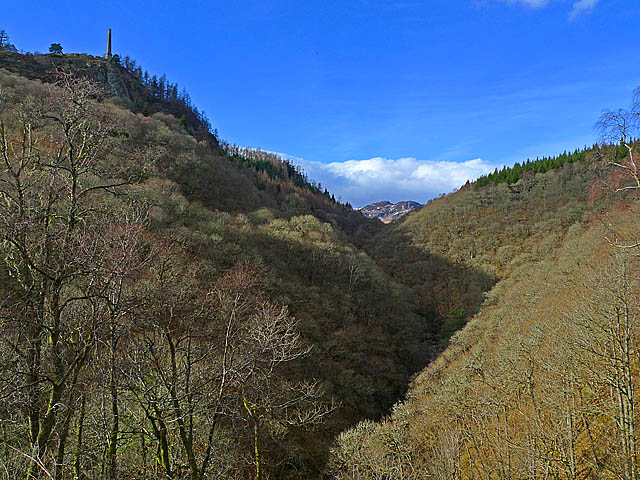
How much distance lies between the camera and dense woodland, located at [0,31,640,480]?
281 inches

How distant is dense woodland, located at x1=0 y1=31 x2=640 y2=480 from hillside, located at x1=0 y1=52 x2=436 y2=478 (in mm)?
114

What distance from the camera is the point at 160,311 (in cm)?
1642

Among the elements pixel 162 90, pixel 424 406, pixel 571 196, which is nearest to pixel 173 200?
pixel 424 406

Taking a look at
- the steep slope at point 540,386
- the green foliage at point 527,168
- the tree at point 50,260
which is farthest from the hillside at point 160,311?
the green foliage at point 527,168

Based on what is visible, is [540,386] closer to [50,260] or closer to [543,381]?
[543,381]

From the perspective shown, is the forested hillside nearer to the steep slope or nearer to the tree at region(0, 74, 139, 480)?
the steep slope

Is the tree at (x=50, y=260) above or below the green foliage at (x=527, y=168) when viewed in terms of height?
below

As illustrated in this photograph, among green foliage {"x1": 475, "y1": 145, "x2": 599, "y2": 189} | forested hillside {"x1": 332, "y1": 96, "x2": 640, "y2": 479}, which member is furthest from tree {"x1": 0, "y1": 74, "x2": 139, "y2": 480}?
green foliage {"x1": 475, "y1": 145, "x2": 599, "y2": 189}

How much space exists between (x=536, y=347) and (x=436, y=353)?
65.5ft

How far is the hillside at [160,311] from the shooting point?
6840 mm

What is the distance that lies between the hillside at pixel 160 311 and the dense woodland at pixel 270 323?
0.37 ft

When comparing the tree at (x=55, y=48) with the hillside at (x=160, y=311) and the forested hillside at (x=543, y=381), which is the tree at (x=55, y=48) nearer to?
the hillside at (x=160, y=311)

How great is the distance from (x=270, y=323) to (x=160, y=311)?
21.4 feet

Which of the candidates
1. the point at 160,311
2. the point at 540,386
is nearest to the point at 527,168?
the point at 540,386
